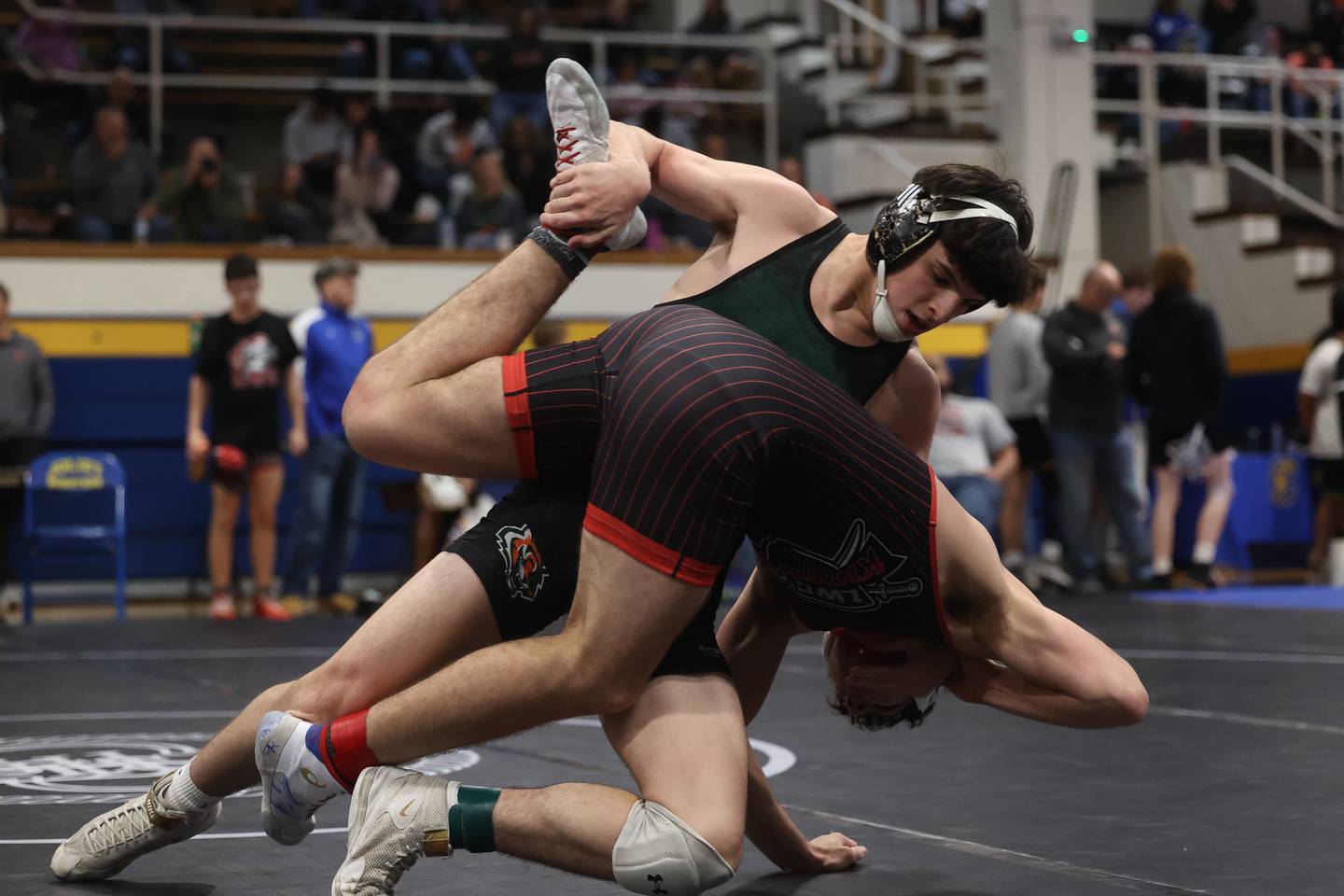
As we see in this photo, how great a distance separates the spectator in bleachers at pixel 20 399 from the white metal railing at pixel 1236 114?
23.4 ft

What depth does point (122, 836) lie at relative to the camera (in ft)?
8.97

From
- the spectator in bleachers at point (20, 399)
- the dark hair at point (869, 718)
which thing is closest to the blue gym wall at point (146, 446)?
the spectator in bleachers at point (20, 399)

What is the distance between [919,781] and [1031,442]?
18.9 ft

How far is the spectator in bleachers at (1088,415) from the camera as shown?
8.34 m

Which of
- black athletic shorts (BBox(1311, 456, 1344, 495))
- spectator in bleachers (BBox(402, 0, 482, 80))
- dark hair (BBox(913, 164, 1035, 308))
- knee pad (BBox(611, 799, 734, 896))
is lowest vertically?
black athletic shorts (BBox(1311, 456, 1344, 495))

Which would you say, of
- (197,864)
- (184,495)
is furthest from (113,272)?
(197,864)

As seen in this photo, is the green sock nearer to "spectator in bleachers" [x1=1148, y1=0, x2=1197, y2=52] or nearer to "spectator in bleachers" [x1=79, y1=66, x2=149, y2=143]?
"spectator in bleachers" [x1=79, y1=66, x2=149, y2=143]

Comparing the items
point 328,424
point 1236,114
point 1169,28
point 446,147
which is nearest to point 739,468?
point 328,424

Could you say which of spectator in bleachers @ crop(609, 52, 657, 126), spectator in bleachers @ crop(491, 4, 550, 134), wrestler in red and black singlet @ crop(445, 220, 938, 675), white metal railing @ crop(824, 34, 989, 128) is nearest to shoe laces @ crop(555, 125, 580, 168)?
wrestler in red and black singlet @ crop(445, 220, 938, 675)

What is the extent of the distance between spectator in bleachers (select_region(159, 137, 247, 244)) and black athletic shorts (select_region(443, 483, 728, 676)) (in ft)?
24.2

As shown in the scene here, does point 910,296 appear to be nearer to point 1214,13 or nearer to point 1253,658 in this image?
point 1253,658

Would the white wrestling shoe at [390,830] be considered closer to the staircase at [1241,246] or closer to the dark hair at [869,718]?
the dark hair at [869,718]

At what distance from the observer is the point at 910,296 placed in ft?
8.68

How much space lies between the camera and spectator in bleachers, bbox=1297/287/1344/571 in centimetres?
929
